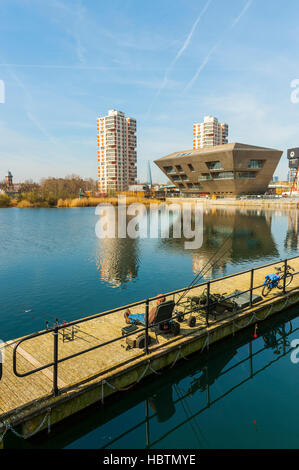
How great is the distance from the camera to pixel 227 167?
358 ft

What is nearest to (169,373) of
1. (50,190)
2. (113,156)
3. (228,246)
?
(228,246)

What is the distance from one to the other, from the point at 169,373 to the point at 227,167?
107101 millimetres

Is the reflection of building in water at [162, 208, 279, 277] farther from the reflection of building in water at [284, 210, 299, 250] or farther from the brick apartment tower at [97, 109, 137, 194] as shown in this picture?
the brick apartment tower at [97, 109, 137, 194]

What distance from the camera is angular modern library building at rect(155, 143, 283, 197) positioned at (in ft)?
345

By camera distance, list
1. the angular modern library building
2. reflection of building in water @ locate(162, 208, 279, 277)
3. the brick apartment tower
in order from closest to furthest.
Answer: reflection of building in water @ locate(162, 208, 279, 277) < the angular modern library building < the brick apartment tower

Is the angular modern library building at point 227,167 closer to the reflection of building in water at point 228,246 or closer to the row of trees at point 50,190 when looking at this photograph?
the row of trees at point 50,190

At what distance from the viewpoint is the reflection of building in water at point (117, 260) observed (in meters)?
21.9

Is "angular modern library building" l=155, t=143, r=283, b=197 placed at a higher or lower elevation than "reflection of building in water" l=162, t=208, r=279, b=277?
higher

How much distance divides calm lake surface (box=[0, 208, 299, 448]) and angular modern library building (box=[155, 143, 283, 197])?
84388 mm

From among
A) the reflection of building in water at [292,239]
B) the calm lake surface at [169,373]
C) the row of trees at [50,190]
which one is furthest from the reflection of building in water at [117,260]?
the row of trees at [50,190]

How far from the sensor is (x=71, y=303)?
16469 mm

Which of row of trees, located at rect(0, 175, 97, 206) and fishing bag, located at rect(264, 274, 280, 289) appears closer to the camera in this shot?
fishing bag, located at rect(264, 274, 280, 289)

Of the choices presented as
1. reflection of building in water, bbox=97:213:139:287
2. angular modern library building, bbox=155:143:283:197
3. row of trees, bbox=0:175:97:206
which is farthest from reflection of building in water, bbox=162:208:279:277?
row of trees, bbox=0:175:97:206

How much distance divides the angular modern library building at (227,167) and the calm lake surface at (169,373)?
277 ft
